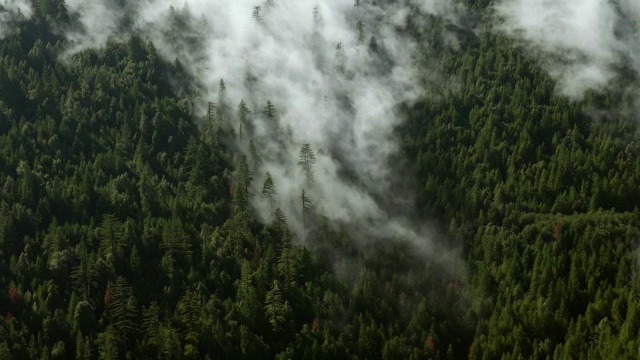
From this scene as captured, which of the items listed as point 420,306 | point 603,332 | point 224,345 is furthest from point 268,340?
point 603,332

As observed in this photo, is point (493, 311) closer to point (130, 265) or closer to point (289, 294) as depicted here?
point (289, 294)

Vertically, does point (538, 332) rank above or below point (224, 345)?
Answer: above

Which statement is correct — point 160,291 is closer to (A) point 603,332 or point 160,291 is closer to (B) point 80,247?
(B) point 80,247

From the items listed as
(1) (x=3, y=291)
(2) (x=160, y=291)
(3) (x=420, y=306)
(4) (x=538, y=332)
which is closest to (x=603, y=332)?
(4) (x=538, y=332)

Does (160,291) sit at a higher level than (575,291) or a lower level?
lower

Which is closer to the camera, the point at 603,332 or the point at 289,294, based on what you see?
the point at 603,332

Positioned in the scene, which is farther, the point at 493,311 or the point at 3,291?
the point at 493,311

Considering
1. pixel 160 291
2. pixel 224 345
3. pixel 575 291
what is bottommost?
pixel 224 345

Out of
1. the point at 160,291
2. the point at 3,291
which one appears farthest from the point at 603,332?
the point at 3,291
